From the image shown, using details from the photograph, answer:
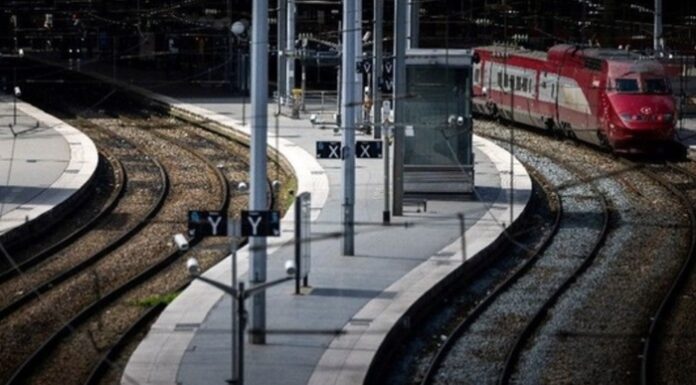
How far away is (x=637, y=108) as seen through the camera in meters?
27.9

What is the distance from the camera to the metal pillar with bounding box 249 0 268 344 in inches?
534

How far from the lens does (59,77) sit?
151 ft

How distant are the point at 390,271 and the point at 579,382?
4.22 meters

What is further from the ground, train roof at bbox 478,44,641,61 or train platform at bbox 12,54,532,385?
train roof at bbox 478,44,641,61

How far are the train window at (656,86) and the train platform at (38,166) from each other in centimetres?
953

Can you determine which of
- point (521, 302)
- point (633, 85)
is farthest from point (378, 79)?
point (521, 302)

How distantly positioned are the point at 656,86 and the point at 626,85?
0.61m

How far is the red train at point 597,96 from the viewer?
91.8 ft

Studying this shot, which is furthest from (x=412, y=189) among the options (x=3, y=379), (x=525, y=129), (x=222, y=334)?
(x=525, y=129)

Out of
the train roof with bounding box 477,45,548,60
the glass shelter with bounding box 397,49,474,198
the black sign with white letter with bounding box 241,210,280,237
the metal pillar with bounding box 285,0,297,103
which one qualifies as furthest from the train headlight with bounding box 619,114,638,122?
the black sign with white letter with bounding box 241,210,280,237

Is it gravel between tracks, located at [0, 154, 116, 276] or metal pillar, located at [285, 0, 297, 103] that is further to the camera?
metal pillar, located at [285, 0, 297, 103]

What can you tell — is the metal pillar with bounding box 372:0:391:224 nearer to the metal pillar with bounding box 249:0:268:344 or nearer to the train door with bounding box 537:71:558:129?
the train door with bounding box 537:71:558:129

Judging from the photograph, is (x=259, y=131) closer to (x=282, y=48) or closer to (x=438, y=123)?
(x=438, y=123)

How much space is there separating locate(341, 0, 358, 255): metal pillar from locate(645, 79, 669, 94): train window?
36.1 feet
